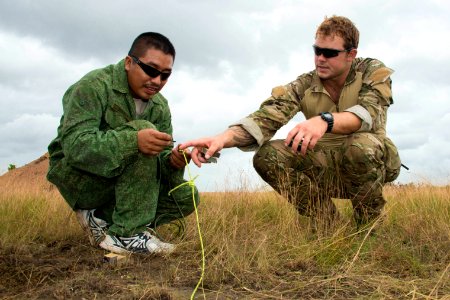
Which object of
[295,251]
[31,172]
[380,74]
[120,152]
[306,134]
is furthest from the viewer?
A: [31,172]

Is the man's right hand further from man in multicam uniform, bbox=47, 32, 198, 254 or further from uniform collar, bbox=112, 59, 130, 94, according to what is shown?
uniform collar, bbox=112, 59, 130, 94

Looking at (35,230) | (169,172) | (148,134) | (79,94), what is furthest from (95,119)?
(35,230)

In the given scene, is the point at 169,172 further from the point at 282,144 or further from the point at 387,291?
the point at 387,291

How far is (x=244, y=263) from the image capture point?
2.85 metres

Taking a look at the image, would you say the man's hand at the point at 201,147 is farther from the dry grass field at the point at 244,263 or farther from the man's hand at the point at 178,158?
the dry grass field at the point at 244,263

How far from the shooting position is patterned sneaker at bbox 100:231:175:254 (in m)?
3.27

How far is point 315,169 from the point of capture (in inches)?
159

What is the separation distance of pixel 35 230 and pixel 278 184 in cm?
210

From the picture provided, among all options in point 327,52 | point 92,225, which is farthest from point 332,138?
point 92,225

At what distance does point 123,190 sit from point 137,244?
1.19 ft

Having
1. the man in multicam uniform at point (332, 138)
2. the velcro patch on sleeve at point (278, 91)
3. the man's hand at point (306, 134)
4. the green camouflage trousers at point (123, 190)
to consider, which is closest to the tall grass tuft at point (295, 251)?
the man in multicam uniform at point (332, 138)

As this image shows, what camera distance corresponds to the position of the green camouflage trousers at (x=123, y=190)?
10.7 ft

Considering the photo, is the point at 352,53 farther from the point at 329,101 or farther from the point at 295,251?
the point at 295,251

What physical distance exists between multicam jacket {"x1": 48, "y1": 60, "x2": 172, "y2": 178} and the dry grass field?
64 centimetres
